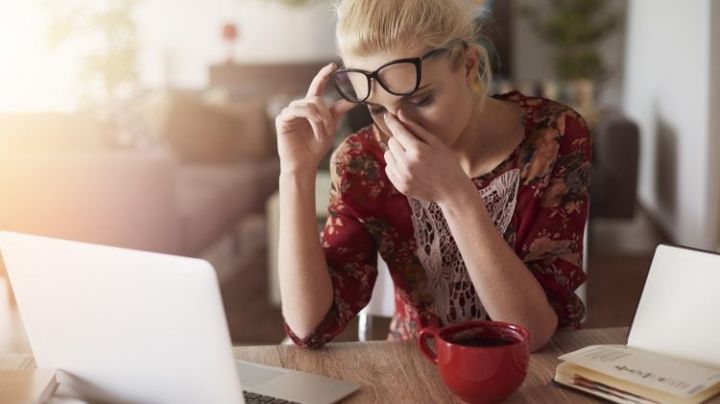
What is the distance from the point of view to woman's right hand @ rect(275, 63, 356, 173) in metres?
1.30

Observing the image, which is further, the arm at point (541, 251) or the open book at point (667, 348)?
the arm at point (541, 251)

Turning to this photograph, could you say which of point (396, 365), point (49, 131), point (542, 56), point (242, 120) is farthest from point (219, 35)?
point (396, 365)

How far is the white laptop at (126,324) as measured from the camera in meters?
0.85

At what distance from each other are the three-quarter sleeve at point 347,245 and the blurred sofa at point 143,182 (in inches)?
67.4

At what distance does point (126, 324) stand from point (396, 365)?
35 centimetres

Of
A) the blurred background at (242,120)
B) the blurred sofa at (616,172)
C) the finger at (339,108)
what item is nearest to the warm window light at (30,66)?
the blurred background at (242,120)

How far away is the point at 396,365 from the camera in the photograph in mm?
1120

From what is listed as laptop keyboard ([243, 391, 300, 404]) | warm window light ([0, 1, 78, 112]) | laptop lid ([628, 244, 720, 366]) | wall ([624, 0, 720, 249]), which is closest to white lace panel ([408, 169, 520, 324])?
laptop lid ([628, 244, 720, 366])

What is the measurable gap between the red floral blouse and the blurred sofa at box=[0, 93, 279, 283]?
5.68 ft

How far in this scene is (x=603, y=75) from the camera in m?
6.39

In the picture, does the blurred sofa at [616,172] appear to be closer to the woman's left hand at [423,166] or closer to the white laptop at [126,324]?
the woman's left hand at [423,166]

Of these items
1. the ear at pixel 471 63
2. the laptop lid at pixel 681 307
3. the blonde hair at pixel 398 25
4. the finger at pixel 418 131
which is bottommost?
the laptop lid at pixel 681 307

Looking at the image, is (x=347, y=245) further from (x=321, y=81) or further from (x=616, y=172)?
(x=616, y=172)

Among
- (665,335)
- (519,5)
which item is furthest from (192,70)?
(665,335)
